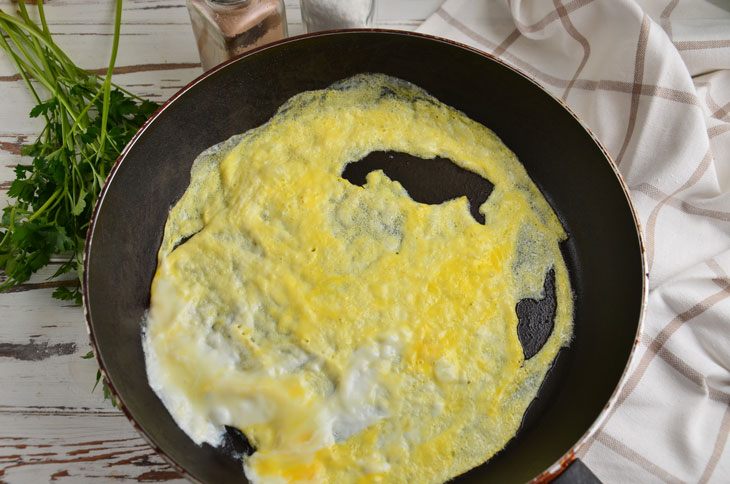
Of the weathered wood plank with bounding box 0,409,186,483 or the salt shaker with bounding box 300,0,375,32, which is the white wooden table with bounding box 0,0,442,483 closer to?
the weathered wood plank with bounding box 0,409,186,483

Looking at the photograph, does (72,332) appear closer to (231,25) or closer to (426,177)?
(231,25)

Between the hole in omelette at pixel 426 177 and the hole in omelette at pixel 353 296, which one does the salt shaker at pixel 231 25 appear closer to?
the hole in omelette at pixel 353 296

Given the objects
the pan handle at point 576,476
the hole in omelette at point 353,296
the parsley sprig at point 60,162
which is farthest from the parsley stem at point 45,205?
the pan handle at point 576,476

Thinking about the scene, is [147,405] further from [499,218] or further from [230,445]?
[499,218]

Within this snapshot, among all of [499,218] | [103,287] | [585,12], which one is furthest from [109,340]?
[585,12]

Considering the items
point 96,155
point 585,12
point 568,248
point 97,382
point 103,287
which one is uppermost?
point 585,12

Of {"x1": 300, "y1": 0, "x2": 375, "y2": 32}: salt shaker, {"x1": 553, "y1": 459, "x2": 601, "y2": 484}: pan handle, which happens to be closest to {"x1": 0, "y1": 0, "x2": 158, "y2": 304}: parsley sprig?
{"x1": 300, "y1": 0, "x2": 375, "y2": 32}: salt shaker

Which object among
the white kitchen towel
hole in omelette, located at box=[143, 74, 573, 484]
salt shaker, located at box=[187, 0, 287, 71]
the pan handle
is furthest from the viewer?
salt shaker, located at box=[187, 0, 287, 71]
